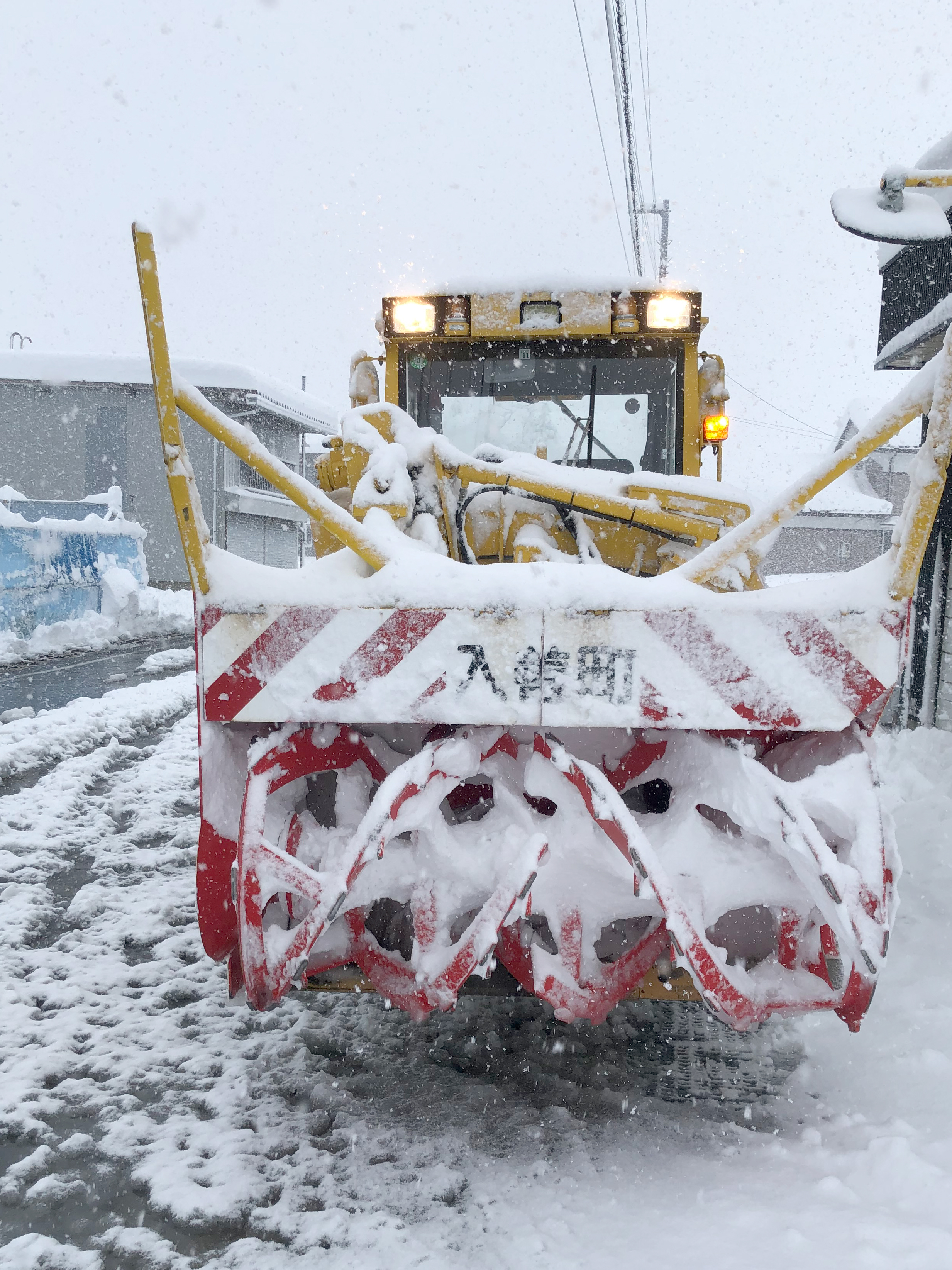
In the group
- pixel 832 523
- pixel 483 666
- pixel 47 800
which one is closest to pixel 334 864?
pixel 483 666

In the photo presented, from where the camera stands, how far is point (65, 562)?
506 inches

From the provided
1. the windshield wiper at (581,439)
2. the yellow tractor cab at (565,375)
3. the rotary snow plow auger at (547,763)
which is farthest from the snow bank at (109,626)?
the rotary snow plow auger at (547,763)

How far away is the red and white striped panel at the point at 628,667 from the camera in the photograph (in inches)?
Result: 79.2

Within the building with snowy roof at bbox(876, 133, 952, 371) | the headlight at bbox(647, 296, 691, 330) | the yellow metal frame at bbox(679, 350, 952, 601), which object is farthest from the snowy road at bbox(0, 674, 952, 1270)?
the building with snowy roof at bbox(876, 133, 952, 371)

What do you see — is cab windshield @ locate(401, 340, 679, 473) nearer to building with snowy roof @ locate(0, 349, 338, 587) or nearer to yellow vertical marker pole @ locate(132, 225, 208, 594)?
yellow vertical marker pole @ locate(132, 225, 208, 594)

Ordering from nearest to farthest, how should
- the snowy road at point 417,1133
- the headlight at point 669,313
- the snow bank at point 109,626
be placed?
the snowy road at point 417,1133, the headlight at point 669,313, the snow bank at point 109,626

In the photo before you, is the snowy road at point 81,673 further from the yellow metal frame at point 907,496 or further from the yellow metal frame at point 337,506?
the yellow metal frame at point 907,496

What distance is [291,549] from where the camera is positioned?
29141 mm

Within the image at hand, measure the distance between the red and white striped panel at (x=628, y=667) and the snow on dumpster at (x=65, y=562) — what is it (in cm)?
1113

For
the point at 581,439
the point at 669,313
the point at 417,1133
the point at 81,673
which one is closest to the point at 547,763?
the point at 417,1133

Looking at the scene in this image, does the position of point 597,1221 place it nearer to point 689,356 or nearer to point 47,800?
point 689,356

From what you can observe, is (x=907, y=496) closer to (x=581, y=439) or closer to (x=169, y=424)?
(x=169, y=424)

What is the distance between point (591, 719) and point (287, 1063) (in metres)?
1.34

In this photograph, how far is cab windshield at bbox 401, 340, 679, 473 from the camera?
12.4ft
